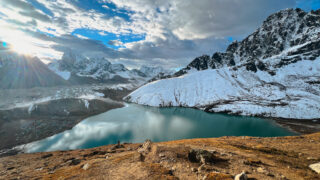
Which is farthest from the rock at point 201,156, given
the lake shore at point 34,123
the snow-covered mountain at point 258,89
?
the snow-covered mountain at point 258,89

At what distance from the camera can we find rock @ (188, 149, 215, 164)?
14.9 metres

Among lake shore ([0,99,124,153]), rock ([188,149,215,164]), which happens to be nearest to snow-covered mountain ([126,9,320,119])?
→ lake shore ([0,99,124,153])

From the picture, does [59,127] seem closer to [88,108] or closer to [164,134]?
[88,108]

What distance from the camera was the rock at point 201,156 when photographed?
14914 millimetres

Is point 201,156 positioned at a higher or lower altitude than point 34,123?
higher

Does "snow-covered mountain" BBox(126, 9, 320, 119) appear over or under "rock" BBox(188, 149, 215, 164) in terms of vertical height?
over

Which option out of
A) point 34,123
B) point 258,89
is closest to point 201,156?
point 34,123

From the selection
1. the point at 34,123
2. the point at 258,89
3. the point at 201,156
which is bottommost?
the point at 34,123

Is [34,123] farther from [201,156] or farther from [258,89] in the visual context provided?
[258,89]

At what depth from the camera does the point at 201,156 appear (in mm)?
15180

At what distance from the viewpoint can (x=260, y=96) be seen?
373 feet

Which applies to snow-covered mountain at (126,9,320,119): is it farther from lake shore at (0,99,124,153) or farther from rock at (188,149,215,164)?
rock at (188,149,215,164)

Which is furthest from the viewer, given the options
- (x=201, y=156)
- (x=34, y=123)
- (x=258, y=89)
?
(x=258, y=89)

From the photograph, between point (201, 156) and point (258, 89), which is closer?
point (201, 156)
